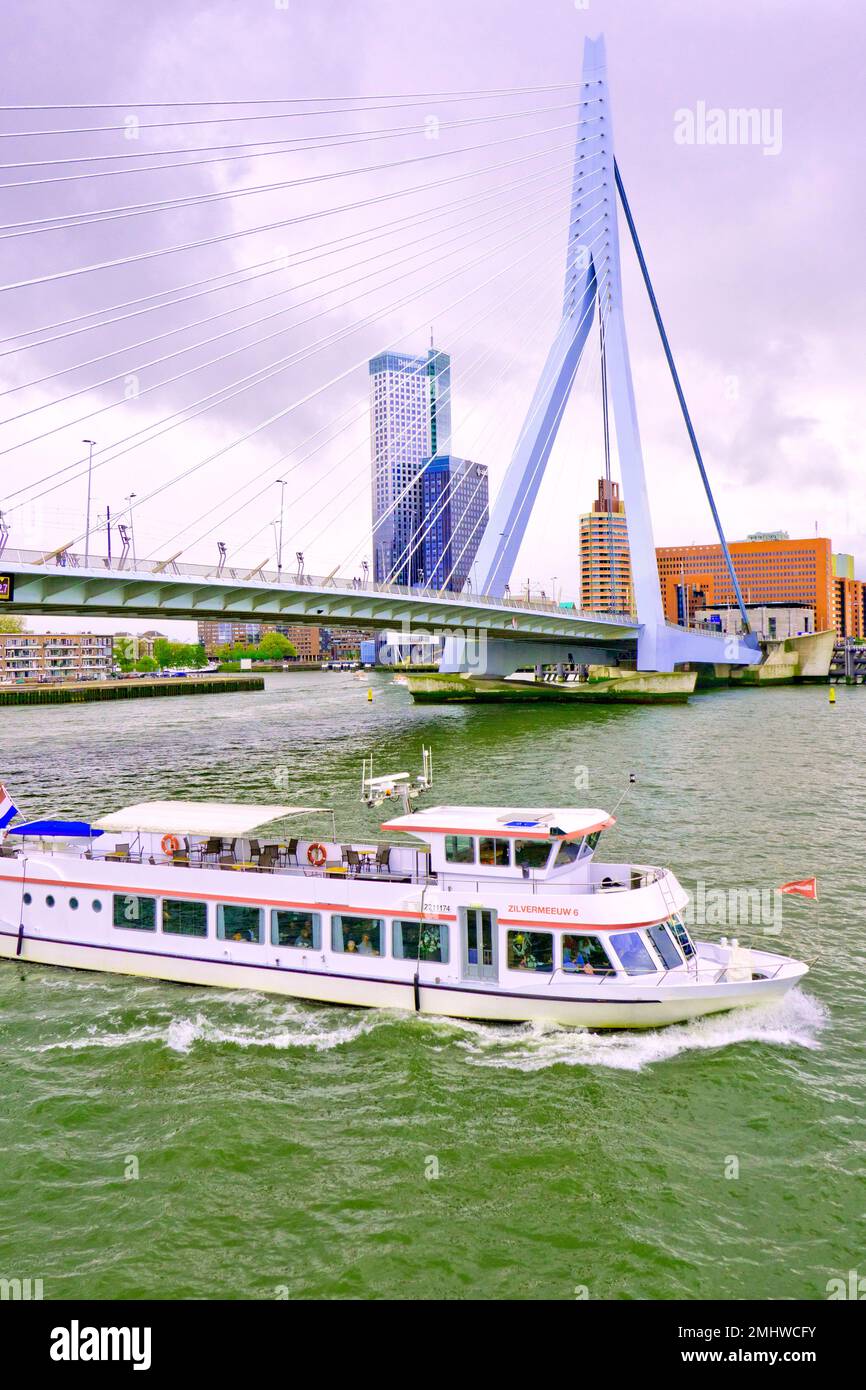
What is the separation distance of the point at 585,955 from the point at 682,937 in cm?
157

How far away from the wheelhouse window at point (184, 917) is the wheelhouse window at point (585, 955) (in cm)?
548

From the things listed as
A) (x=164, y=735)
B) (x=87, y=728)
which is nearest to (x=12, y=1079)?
(x=164, y=735)

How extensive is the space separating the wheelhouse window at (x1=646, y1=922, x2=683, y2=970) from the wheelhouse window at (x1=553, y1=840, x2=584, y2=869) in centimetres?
147

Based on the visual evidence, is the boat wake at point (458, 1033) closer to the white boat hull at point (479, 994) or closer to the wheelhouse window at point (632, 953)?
the white boat hull at point (479, 994)

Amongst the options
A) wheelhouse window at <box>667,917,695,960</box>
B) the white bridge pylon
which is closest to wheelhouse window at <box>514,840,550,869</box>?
wheelhouse window at <box>667,917,695,960</box>

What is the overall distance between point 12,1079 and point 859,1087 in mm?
9815

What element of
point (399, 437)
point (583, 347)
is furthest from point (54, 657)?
point (583, 347)

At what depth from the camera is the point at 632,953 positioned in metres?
11.4

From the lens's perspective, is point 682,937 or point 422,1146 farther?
point 682,937

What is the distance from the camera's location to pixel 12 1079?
10648mm

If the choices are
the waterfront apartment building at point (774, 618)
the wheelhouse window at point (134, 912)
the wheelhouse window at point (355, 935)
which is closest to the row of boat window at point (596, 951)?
the wheelhouse window at point (355, 935)

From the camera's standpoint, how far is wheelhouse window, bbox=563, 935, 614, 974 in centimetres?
1139

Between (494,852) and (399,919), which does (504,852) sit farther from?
(399,919)
